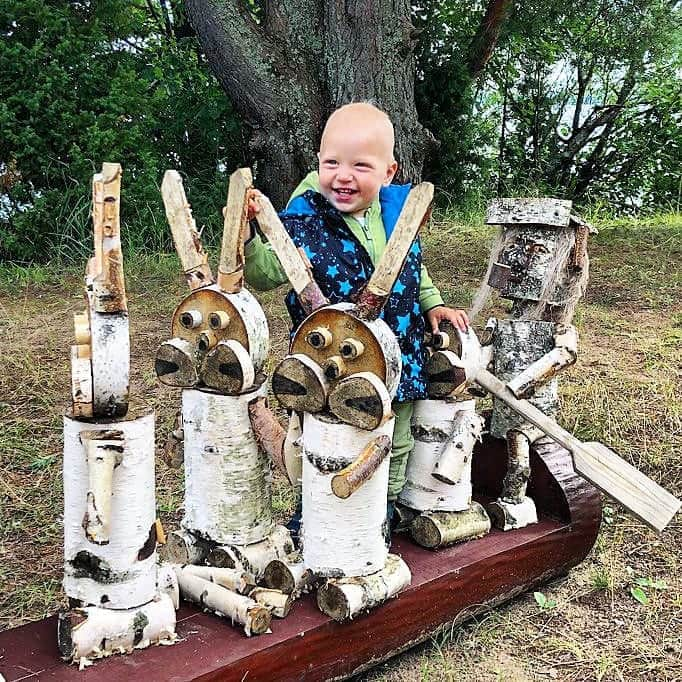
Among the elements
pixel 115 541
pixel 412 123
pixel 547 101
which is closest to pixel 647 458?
pixel 115 541

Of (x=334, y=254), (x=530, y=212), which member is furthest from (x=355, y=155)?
(x=530, y=212)

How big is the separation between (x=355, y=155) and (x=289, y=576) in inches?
29.1

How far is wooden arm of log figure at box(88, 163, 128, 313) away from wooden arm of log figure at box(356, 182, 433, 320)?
0.38 m

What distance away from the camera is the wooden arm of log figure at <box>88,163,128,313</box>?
1251 mm

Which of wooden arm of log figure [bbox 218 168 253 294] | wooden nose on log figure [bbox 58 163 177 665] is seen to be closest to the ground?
wooden nose on log figure [bbox 58 163 177 665]

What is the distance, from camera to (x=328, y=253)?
1.69 metres

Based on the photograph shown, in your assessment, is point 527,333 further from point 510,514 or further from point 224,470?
point 224,470

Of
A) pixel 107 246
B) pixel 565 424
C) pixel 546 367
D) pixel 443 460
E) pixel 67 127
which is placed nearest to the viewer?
pixel 107 246

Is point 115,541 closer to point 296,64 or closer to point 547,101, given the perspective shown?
point 296,64

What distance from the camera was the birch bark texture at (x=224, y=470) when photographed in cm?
154

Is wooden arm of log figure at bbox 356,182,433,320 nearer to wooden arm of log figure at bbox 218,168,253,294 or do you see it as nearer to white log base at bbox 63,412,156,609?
wooden arm of log figure at bbox 218,168,253,294

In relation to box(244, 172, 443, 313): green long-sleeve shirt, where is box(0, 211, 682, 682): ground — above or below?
below

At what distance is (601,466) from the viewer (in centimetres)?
180

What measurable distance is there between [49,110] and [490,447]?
146 inches
